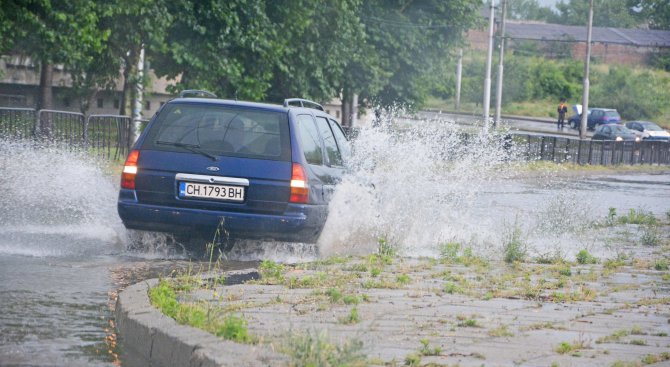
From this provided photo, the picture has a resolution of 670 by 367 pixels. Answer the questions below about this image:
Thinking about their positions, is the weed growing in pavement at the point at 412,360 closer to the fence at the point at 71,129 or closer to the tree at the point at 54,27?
the fence at the point at 71,129

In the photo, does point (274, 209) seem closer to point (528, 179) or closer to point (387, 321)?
point (387, 321)

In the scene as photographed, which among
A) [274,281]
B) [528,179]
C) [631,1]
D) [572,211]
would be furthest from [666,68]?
[274,281]

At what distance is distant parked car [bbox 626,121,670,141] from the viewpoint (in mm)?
75625

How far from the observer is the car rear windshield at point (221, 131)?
38.0 ft

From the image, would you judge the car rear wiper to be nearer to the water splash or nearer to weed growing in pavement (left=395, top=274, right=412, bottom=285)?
the water splash

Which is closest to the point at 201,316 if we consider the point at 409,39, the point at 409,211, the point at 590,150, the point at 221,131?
the point at 221,131

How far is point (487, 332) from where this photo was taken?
7359mm

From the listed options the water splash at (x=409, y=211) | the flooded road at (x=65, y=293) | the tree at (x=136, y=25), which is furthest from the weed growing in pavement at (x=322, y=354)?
the tree at (x=136, y=25)

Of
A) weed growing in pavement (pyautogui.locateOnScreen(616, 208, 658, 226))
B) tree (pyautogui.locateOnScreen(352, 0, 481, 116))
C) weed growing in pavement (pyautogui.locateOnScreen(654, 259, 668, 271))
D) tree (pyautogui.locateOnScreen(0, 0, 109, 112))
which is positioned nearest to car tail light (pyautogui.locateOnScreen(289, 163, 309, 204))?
weed growing in pavement (pyautogui.locateOnScreen(654, 259, 668, 271))

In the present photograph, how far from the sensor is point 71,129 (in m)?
26.6

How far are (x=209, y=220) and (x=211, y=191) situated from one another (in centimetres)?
26

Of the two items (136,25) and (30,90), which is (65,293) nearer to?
(136,25)

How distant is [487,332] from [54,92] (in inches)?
2042

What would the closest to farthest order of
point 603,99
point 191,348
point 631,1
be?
point 191,348, point 603,99, point 631,1
